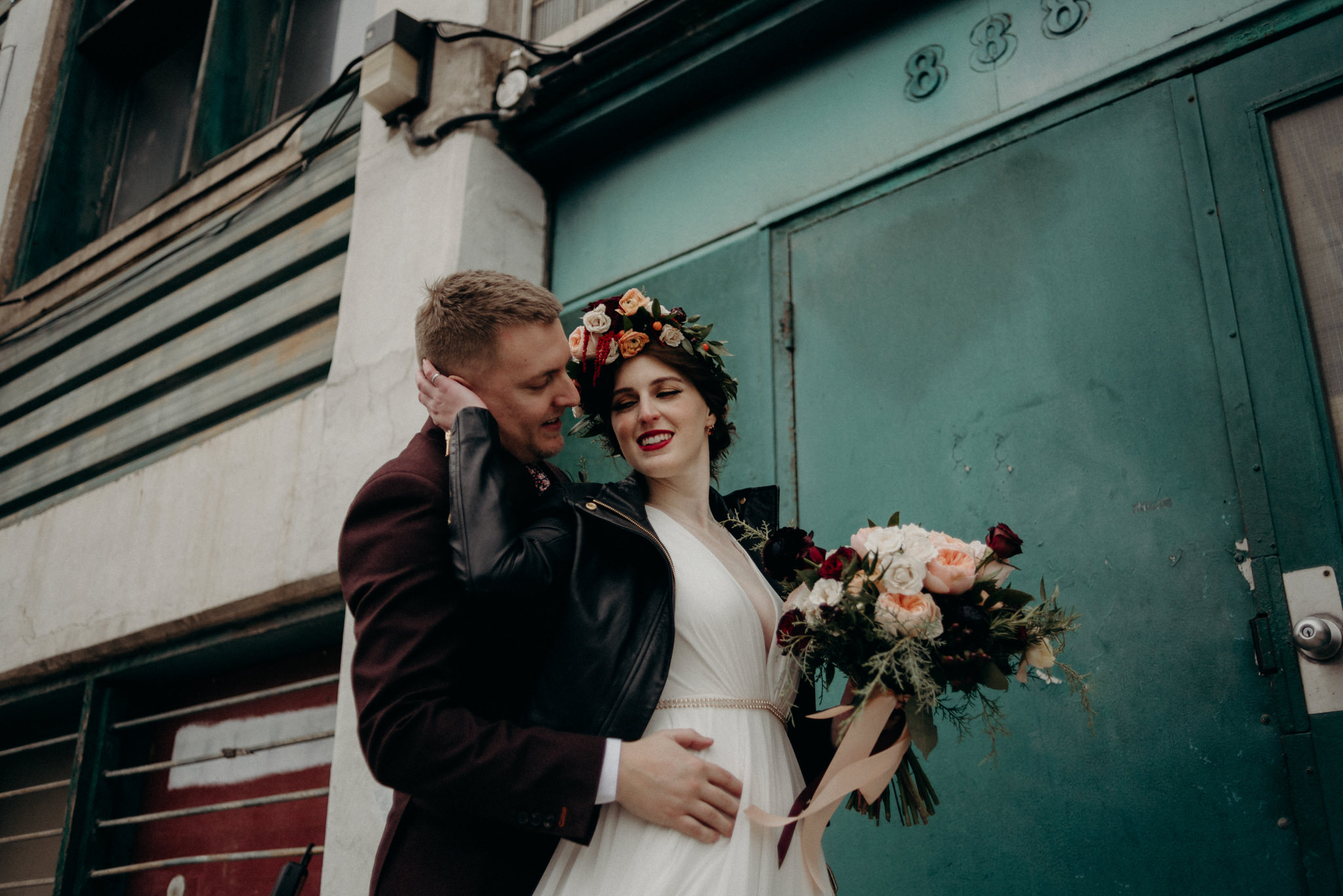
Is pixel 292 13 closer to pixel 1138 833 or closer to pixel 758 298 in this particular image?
pixel 758 298

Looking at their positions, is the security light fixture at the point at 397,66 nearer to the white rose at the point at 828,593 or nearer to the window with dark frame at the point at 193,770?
the window with dark frame at the point at 193,770

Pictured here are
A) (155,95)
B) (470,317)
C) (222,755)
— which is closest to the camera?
(470,317)

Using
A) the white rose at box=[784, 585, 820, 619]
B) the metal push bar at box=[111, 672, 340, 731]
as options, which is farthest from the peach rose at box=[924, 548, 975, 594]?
the metal push bar at box=[111, 672, 340, 731]

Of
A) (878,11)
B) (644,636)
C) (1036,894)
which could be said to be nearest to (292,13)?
(878,11)

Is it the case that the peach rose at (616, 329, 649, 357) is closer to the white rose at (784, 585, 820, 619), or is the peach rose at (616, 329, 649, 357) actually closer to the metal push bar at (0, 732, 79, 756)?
the white rose at (784, 585, 820, 619)

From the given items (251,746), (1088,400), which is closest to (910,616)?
(1088,400)

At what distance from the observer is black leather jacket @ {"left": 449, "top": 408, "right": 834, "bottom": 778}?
6.47 feet

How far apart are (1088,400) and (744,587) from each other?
143 cm

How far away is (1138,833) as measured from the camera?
8.81 feet

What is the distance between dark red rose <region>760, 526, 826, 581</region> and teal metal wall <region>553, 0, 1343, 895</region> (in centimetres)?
111

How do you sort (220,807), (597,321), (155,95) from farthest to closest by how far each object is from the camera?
1. (155,95)
2. (220,807)
3. (597,321)

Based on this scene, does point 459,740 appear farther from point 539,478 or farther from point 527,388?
point 527,388

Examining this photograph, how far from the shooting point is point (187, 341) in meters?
6.02

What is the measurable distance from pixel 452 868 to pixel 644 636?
597 mm
